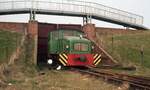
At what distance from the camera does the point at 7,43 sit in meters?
34.6

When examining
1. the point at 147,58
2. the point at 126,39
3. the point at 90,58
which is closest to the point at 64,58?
the point at 90,58

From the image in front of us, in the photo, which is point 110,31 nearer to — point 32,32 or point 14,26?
point 32,32

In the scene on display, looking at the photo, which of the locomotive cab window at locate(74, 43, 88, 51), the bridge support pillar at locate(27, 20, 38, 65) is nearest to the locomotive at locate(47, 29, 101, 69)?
the locomotive cab window at locate(74, 43, 88, 51)

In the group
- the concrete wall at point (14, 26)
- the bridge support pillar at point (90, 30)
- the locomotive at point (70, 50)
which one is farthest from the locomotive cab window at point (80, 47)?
the concrete wall at point (14, 26)

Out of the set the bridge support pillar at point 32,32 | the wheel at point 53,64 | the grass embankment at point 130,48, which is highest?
the bridge support pillar at point 32,32

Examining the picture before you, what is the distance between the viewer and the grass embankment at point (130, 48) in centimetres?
3067

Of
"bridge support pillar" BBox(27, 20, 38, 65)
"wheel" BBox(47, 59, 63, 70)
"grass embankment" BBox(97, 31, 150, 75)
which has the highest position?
"bridge support pillar" BBox(27, 20, 38, 65)

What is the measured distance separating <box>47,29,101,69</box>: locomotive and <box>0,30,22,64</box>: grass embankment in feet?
10.5

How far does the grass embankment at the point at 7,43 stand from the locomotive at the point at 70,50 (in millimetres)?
3214

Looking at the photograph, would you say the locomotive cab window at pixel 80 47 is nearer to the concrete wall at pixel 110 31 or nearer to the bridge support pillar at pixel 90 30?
the bridge support pillar at pixel 90 30

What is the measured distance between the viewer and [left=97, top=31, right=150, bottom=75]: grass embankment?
1208 inches

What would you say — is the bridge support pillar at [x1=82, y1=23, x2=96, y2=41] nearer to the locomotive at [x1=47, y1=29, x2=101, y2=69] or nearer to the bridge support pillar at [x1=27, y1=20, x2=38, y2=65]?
the bridge support pillar at [x1=27, y1=20, x2=38, y2=65]

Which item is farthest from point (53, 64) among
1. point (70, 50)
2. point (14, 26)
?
point (14, 26)

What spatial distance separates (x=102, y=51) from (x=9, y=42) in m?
8.14
